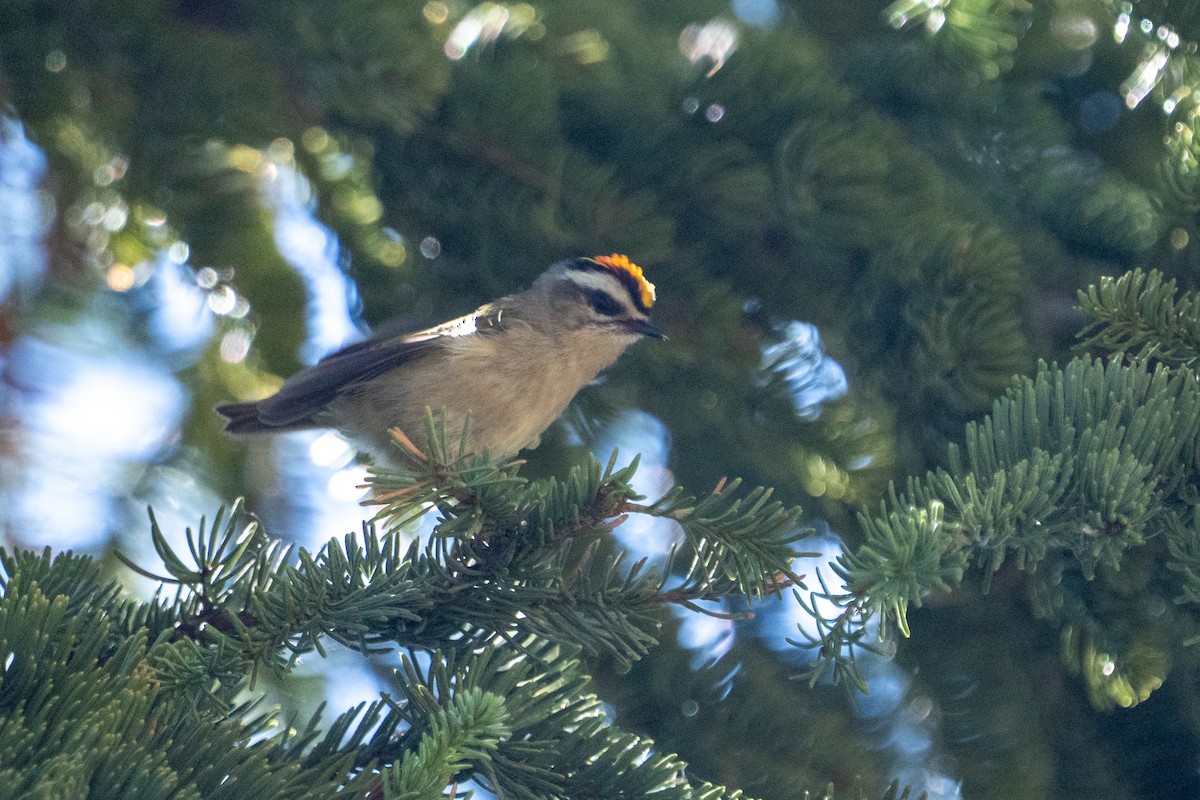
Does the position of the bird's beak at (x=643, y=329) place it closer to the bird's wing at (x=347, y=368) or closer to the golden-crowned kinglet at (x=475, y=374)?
the golden-crowned kinglet at (x=475, y=374)

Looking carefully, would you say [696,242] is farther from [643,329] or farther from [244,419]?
[244,419]

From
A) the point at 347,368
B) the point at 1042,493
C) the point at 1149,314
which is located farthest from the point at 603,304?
the point at 1042,493

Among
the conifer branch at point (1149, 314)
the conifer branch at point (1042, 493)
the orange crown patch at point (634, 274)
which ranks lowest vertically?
the conifer branch at point (1042, 493)

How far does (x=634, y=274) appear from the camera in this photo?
10.7 ft

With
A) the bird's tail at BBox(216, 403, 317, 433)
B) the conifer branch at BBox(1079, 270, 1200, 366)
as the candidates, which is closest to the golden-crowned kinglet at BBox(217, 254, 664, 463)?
the bird's tail at BBox(216, 403, 317, 433)

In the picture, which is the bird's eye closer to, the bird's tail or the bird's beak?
the bird's beak

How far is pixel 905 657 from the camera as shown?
2.78 meters

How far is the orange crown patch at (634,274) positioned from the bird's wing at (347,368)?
1.52ft

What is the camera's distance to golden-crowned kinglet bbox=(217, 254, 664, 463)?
11.1 ft

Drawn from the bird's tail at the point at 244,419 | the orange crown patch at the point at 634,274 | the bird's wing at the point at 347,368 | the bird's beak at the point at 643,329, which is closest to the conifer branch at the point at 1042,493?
the bird's beak at the point at 643,329

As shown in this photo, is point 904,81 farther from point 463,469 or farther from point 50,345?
point 50,345

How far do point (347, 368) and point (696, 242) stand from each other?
1183 millimetres

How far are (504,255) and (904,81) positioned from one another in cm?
134

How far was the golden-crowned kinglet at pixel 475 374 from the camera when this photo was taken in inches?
133
